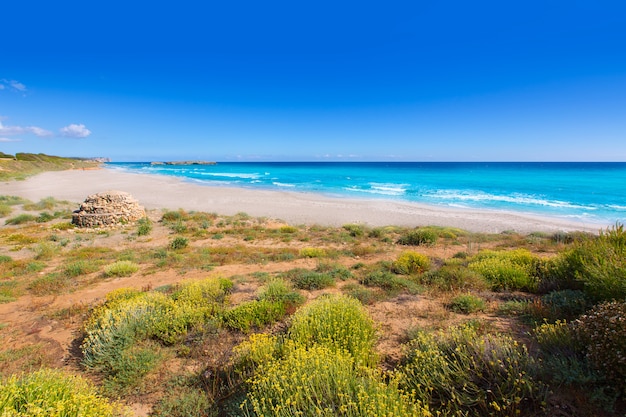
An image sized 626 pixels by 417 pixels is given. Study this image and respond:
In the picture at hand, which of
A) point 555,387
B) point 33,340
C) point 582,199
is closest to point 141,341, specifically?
point 33,340

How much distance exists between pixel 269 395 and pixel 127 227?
1683 cm

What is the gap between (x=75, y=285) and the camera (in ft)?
25.7

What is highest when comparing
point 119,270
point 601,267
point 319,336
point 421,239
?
point 601,267

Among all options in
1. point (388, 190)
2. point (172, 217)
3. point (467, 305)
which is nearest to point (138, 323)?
point (467, 305)

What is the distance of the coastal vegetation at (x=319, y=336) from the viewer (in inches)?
108

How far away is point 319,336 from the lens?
3.71 metres

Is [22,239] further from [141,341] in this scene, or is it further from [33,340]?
[141,341]

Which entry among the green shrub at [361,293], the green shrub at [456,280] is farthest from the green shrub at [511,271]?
the green shrub at [361,293]

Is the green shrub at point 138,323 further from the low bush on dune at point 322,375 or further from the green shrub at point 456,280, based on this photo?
the green shrub at point 456,280

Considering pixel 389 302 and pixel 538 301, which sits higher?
pixel 538 301

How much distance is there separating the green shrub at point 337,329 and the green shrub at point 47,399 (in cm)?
215

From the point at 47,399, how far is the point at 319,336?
116 inches

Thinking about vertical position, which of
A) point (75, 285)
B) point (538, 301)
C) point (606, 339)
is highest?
point (606, 339)

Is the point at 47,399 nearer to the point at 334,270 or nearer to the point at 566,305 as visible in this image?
the point at 334,270
